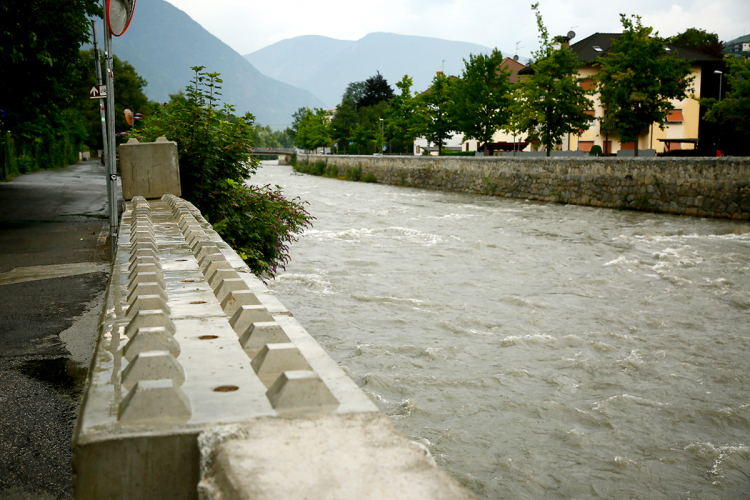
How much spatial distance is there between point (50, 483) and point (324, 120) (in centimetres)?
10844

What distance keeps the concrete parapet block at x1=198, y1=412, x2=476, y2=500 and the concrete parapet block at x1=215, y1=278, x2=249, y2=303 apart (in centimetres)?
137

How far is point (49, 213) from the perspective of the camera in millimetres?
15773

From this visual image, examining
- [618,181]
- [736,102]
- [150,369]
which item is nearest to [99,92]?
[150,369]

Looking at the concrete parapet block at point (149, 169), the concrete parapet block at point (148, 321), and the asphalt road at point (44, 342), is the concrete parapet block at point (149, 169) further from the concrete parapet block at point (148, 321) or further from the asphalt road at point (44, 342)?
the concrete parapet block at point (148, 321)

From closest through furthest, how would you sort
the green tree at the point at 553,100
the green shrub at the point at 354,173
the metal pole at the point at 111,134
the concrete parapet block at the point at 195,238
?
1. the concrete parapet block at the point at 195,238
2. the metal pole at the point at 111,134
3. the green tree at the point at 553,100
4. the green shrub at the point at 354,173

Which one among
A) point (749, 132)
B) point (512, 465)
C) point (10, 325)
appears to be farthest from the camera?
point (749, 132)

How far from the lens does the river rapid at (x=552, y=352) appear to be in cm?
521

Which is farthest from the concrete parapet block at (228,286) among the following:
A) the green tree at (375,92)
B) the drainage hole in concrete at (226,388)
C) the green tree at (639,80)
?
the green tree at (375,92)

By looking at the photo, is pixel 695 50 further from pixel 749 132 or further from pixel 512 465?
pixel 512 465

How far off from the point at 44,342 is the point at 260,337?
13.6ft

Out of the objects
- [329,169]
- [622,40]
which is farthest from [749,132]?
[329,169]

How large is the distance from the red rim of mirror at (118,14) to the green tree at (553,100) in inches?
1191

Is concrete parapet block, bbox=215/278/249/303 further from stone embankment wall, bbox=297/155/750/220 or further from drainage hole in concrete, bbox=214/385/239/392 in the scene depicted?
stone embankment wall, bbox=297/155/750/220

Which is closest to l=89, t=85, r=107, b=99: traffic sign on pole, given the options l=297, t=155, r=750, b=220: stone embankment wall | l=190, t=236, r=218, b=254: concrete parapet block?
l=190, t=236, r=218, b=254: concrete parapet block
